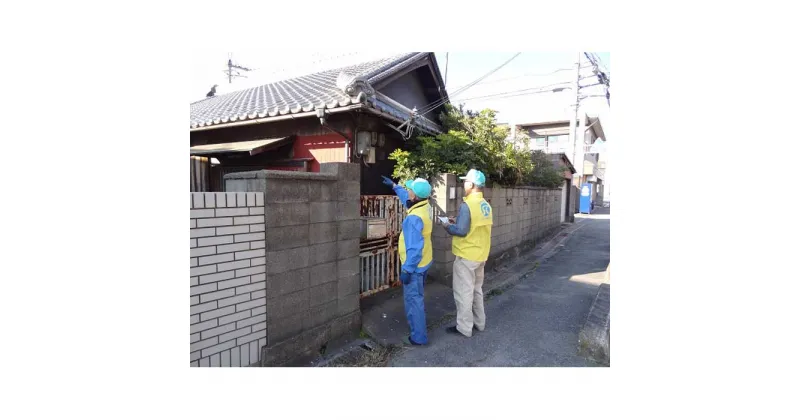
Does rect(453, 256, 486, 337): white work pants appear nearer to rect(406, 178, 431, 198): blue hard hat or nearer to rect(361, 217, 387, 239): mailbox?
rect(406, 178, 431, 198): blue hard hat

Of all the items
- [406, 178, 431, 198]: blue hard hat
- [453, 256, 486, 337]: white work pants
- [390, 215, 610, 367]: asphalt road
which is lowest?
[390, 215, 610, 367]: asphalt road

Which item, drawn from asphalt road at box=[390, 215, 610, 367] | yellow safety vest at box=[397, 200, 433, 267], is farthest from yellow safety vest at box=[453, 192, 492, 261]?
asphalt road at box=[390, 215, 610, 367]

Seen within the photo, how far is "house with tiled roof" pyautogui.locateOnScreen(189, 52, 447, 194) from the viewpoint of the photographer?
5168 mm

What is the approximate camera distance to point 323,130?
577 centimetres

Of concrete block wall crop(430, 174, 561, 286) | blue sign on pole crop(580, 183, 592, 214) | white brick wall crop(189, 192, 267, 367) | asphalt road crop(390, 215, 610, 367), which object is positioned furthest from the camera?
blue sign on pole crop(580, 183, 592, 214)

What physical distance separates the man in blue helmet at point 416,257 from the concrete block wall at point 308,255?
0.59 metres

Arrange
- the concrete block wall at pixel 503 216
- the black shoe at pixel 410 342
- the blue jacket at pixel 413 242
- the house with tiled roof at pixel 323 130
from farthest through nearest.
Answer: the concrete block wall at pixel 503 216 → the house with tiled roof at pixel 323 130 → the black shoe at pixel 410 342 → the blue jacket at pixel 413 242

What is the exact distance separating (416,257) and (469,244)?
67cm

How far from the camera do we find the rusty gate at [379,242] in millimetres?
4590

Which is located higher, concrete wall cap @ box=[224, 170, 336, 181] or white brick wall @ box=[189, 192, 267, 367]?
concrete wall cap @ box=[224, 170, 336, 181]

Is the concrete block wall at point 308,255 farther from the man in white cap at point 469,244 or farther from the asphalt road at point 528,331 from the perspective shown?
the man in white cap at point 469,244

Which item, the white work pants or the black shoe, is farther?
the white work pants

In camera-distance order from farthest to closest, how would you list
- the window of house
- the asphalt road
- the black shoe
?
the window of house, the black shoe, the asphalt road

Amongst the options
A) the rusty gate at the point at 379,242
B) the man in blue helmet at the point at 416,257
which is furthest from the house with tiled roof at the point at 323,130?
the man in blue helmet at the point at 416,257
